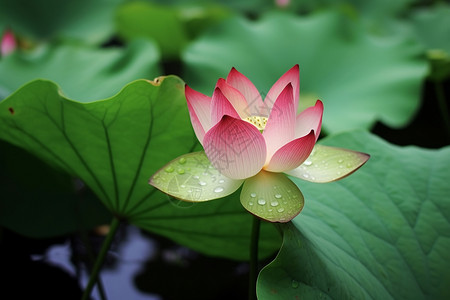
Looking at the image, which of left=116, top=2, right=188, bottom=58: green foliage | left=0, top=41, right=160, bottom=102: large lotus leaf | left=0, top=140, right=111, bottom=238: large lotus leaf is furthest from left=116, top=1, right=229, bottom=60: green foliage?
left=0, top=140, right=111, bottom=238: large lotus leaf

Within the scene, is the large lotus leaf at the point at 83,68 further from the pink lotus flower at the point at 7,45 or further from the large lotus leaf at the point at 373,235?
the large lotus leaf at the point at 373,235

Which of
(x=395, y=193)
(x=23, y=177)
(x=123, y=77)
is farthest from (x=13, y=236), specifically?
(x=395, y=193)

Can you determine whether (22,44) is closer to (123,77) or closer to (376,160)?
(123,77)

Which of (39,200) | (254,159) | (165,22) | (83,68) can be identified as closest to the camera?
(254,159)

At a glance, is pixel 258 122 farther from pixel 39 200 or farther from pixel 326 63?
pixel 326 63

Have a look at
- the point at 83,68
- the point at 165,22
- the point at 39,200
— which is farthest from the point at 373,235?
the point at 165,22

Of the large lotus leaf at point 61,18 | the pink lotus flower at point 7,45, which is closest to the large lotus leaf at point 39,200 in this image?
the pink lotus flower at point 7,45
